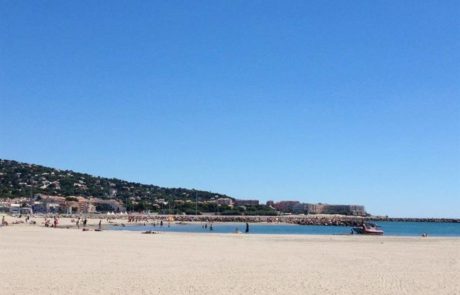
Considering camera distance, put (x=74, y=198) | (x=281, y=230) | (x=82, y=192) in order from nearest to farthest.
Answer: (x=281, y=230) → (x=74, y=198) → (x=82, y=192)

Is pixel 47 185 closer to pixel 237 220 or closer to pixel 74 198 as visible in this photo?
pixel 74 198

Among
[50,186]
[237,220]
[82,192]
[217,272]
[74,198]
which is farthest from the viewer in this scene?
[82,192]

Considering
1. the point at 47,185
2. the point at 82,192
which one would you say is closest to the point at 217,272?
the point at 82,192

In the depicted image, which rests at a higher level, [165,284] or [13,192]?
[13,192]

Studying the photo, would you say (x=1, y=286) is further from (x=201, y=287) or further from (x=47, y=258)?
(x=47, y=258)

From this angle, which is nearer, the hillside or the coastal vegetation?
the coastal vegetation

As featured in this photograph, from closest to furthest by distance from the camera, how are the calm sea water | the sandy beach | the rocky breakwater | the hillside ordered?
the sandy beach < the calm sea water < the rocky breakwater < the hillside

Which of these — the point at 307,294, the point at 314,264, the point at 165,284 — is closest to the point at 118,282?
the point at 165,284

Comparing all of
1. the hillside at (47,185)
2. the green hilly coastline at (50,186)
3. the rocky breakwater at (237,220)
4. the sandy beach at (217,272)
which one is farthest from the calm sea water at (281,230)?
the hillside at (47,185)

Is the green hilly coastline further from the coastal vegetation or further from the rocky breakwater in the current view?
the rocky breakwater

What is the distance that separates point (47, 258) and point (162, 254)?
5.35 m

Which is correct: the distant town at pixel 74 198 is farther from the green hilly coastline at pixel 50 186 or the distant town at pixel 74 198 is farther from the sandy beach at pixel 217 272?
the sandy beach at pixel 217 272

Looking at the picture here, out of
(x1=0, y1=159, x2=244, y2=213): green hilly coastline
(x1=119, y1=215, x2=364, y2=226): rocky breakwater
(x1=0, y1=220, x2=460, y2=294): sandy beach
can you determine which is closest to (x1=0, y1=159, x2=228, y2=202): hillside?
(x1=0, y1=159, x2=244, y2=213): green hilly coastline

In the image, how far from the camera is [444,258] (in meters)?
24.9
